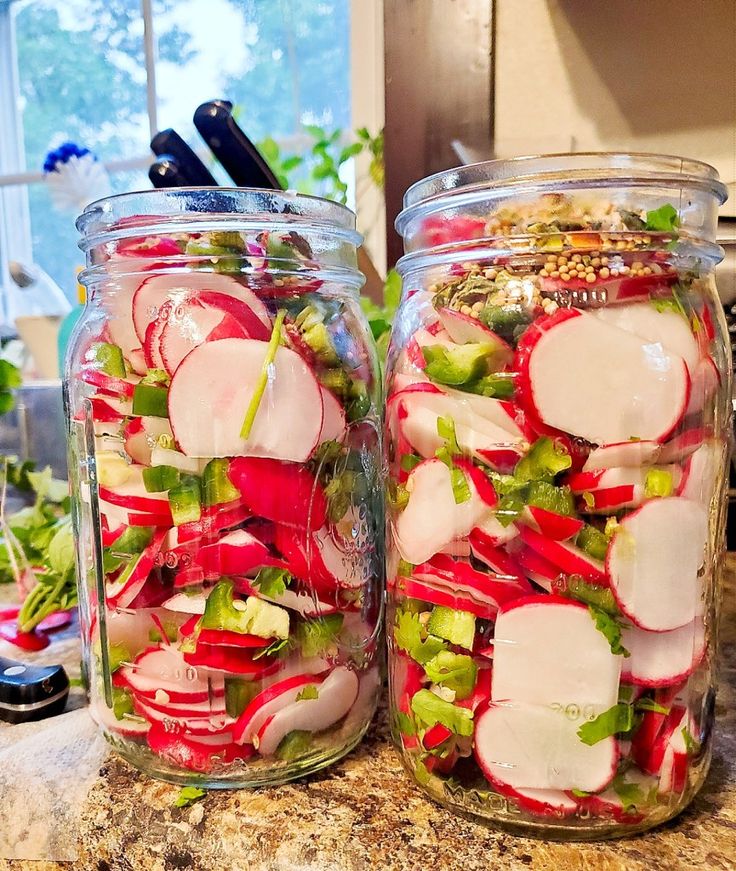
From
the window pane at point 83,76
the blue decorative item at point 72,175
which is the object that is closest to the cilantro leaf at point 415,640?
the blue decorative item at point 72,175

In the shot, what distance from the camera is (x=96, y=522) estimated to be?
493mm

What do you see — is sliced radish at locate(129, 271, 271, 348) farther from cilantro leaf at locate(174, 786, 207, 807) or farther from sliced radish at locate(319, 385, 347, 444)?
cilantro leaf at locate(174, 786, 207, 807)

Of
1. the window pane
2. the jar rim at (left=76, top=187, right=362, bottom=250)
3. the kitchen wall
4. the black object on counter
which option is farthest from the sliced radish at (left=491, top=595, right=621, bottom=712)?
the window pane

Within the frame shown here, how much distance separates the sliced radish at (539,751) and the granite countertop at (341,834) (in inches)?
1.6

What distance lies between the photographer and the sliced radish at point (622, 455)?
1.25ft

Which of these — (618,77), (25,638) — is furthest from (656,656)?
(618,77)

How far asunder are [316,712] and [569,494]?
21 cm

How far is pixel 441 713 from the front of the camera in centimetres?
42

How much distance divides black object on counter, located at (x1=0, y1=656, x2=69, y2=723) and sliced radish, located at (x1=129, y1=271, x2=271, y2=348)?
0.30m

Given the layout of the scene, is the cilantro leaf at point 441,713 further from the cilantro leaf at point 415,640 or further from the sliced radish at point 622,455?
the sliced radish at point 622,455

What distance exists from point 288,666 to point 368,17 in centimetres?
99

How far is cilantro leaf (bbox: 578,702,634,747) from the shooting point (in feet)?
1.27

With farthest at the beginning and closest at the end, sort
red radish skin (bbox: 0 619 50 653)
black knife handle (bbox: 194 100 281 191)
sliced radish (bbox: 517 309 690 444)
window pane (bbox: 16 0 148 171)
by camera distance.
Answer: window pane (bbox: 16 0 148 171), red radish skin (bbox: 0 619 50 653), black knife handle (bbox: 194 100 281 191), sliced radish (bbox: 517 309 690 444)

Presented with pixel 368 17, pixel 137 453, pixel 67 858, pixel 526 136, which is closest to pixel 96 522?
pixel 137 453
